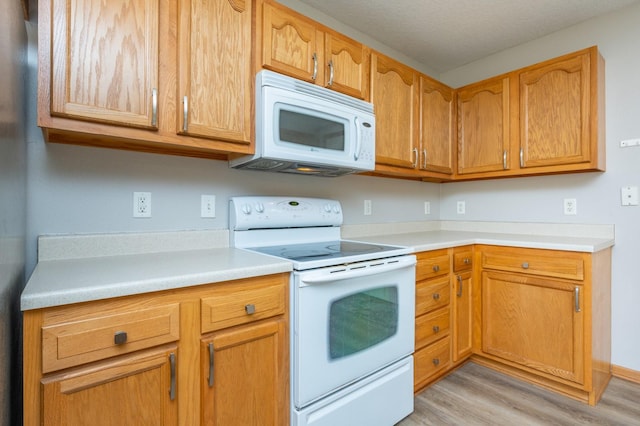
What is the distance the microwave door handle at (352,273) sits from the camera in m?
1.24

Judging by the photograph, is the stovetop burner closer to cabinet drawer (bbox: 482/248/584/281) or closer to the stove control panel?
the stove control panel

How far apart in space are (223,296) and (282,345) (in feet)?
1.08

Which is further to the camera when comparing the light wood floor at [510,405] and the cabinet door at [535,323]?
the cabinet door at [535,323]

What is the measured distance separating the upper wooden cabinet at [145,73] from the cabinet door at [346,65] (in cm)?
46

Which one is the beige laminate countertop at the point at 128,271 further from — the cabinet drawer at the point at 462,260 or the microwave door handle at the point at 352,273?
the cabinet drawer at the point at 462,260

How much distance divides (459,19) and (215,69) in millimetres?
1774

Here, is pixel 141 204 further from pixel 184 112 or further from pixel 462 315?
pixel 462 315

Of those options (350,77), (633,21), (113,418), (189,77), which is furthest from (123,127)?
(633,21)

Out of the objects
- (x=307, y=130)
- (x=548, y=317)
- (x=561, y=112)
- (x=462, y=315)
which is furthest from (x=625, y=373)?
(x=307, y=130)

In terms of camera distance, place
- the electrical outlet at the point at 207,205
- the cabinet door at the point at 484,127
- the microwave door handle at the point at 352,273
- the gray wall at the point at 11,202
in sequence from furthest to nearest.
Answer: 1. the cabinet door at the point at 484,127
2. the electrical outlet at the point at 207,205
3. the microwave door handle at the point at 352,273
4. the gray wall at the point at 11,202

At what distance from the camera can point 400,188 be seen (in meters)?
2.65

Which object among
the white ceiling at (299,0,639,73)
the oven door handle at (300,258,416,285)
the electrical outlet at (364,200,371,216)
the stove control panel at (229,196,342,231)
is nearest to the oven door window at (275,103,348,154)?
the stove control panel at (229,196,342,231)

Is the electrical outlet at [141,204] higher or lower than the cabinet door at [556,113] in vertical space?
lower

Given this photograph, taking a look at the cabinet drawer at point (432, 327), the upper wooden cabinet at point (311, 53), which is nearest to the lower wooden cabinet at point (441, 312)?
the cabinet drawer at point (432, 327)
